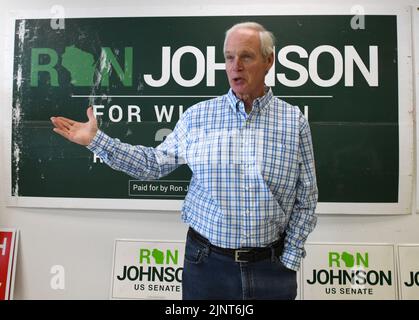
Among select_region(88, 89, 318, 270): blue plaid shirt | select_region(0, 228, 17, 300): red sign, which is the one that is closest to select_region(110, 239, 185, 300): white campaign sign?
select_region(88, 89, 318, 270): blue plaid shirt

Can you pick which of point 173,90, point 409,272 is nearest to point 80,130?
point 173,90

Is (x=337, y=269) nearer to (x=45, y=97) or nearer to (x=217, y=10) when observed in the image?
(x=217, y=10)

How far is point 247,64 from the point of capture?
131 centimetres

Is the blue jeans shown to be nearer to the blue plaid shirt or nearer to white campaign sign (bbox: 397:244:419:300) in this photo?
the blue plaid shirt

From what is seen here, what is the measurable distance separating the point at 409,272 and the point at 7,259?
2149 millimetres

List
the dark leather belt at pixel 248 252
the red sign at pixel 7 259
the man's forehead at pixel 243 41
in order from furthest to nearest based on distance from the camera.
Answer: the red sign at pixel 7 259
the man's forehead at pixel 243 41
the dark leather belt at pixel 248 252

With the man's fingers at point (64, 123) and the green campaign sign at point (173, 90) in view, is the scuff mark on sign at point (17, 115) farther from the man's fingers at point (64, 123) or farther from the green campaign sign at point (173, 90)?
the man's fingers at point (64, 123)

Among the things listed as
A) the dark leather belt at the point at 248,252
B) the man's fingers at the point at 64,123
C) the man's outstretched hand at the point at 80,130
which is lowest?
the dark leather belt at the point at 248,252

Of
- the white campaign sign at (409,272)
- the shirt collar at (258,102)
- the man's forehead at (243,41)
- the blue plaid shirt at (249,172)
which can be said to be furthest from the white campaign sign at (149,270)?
the white campaign sign at (409,272)

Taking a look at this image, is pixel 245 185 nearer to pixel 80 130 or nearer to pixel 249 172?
pixel 249 172

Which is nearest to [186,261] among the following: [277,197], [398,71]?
[277,197]

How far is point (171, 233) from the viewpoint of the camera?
162 centimetres

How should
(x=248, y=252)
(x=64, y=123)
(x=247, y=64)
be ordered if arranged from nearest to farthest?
1. (x=248, y=252)
2. (x=247, y=64)
3. (x=64, y=123)

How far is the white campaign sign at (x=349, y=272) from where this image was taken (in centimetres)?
155
